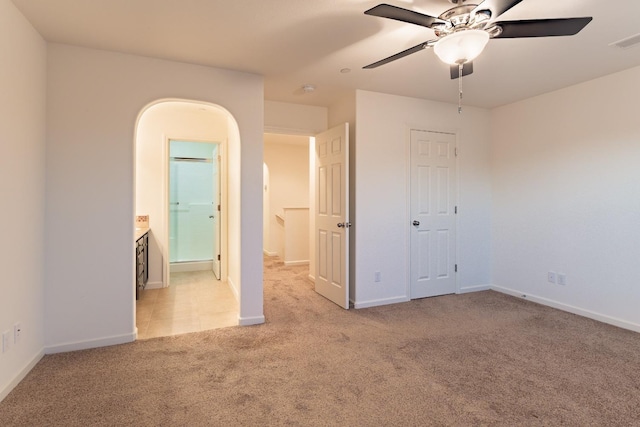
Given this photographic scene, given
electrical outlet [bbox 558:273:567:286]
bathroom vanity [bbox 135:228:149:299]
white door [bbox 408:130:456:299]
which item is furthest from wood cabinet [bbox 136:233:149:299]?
electrical outlet [bbox 558:273:567:286]

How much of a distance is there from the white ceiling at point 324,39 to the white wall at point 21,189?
24cm

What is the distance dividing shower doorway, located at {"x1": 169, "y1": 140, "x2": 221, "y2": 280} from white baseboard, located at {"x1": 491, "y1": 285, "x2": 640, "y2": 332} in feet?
15.2

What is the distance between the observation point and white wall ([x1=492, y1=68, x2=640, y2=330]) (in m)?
3.23

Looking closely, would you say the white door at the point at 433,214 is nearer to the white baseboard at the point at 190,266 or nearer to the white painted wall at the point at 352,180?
the white painted wall at the point at 352,180

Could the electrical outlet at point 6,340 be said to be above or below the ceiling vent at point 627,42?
below

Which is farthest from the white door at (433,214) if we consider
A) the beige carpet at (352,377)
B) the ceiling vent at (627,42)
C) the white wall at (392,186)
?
the ceiling vent at (627,42)

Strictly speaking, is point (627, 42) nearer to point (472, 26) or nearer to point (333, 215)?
point (472, 26)

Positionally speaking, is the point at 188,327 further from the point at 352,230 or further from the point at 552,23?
the point at 552,23

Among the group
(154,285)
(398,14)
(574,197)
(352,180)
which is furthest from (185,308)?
(574,197)

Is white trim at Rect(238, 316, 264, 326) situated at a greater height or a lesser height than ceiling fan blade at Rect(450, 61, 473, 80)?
lesser

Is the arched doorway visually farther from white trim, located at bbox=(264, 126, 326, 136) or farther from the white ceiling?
the white ceiling

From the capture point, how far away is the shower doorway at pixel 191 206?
→ 19.2 ft

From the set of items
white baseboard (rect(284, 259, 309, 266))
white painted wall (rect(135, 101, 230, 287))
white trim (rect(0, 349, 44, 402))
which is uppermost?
white painted wall (rect(135, 101, 230, 287))

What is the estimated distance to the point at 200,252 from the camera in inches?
236
